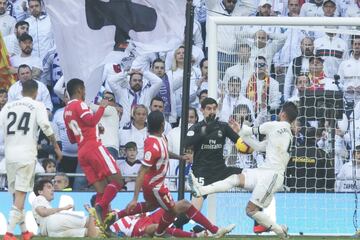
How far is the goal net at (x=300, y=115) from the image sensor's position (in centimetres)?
1947

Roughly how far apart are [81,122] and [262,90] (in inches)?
141

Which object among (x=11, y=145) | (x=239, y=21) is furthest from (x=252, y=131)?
(x=11, y=145)

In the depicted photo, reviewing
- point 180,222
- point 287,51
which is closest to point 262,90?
point 287,51

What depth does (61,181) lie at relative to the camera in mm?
19797

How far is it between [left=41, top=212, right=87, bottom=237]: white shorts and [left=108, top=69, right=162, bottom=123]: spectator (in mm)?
4058

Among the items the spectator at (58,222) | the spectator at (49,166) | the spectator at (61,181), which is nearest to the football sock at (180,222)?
the spectator at (58,222)

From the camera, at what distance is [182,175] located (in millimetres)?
18438

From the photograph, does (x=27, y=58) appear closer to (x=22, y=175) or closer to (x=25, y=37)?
(x=25, y=37)

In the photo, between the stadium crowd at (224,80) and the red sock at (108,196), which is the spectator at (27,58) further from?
the red sock at (108,196)

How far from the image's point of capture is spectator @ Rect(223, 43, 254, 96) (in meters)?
19.5

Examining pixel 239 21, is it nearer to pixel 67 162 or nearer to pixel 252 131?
pixel 252 131

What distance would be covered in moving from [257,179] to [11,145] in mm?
3562

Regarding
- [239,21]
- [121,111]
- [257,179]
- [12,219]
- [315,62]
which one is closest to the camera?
[12,219]

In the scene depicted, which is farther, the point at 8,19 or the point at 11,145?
the point at 8,19
